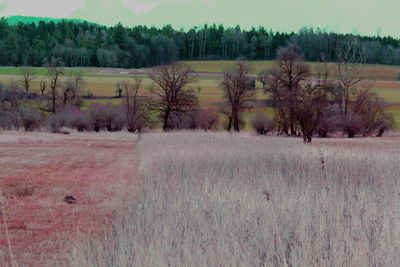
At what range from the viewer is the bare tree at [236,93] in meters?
61.9

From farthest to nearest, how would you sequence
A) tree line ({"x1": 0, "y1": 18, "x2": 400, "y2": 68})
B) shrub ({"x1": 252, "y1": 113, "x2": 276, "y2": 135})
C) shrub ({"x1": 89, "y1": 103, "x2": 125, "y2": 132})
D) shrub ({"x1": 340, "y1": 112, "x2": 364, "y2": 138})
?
tree line ({"x1": 0, "y1": 18, "x2": 400, "y2": 68}), shrub ({"x1": 89, "y1": 103, "x2": 125, "y2": 132}), shrub ({"x1": 252, "y1": 113, "x2": 276, "y2": 135}), shrub ({"x1": 340, "y1": 112, "x2": 364, "y2": 138})

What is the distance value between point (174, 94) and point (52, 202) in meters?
47.5

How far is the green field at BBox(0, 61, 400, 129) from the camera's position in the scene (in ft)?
279

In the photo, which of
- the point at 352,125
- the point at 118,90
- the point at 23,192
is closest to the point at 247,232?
the point at 23,192

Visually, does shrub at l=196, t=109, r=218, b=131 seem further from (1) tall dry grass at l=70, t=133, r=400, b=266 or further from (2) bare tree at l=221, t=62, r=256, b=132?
Answer: (1) tall dry grass at l=70, t=133, r=400, b=266

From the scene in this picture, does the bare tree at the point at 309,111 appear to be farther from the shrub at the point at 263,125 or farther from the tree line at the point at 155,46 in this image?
the tree line at the point at 155,46

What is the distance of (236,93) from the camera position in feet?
204

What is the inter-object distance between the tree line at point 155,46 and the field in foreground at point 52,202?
98682 mm

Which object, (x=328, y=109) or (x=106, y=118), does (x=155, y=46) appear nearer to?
(x=106, y=118)

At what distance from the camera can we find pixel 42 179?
17.8m

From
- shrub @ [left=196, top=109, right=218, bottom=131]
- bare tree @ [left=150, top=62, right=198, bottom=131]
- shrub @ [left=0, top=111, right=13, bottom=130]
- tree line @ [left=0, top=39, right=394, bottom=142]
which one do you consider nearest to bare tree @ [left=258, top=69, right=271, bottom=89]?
tree line @ [left=0, top=39, right=394, bottom=142]

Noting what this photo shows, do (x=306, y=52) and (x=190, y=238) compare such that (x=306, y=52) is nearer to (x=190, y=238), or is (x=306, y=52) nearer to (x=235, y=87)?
(x=235, y=87)

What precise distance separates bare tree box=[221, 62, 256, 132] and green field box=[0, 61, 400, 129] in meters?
13.5

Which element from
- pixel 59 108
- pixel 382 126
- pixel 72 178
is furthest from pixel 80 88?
→ pixel 72 178
